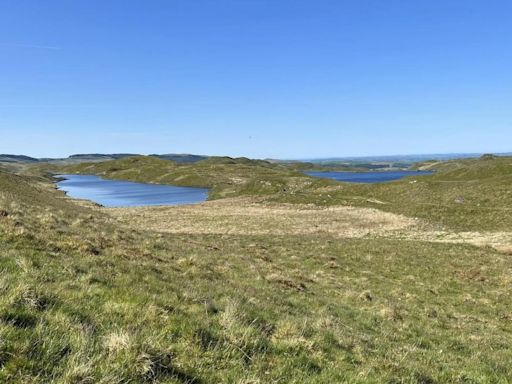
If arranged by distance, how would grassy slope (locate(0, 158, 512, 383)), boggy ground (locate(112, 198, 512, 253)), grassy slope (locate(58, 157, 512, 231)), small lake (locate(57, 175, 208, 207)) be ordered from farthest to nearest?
small lake (locate(57, 175, 208, 207))
grassy slope (locate(58, 157, 512, 231))
boggy ground (locate(112, 198, 512, 253))
grassy slope (locate(0, 158, 512, 383))

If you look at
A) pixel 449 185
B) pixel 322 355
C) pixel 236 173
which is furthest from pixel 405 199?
pixel 236 173

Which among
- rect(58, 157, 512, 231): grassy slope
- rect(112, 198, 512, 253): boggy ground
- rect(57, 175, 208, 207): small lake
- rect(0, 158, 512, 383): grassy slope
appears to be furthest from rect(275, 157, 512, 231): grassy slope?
rect(57, 175, 208, 207): small lake

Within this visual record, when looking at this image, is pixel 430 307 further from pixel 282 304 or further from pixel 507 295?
pixel 282 304

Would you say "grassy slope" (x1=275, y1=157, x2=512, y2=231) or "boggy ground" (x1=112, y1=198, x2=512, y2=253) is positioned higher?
Answer: "grassy slope" (x1=275, y1=157, x2=512, y2=231)

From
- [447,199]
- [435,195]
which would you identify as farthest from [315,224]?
[435,195]

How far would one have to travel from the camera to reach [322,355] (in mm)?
8406

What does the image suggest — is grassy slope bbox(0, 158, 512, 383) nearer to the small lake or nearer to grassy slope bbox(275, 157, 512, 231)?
grassy slope bbox(275, 157, 512, 231)

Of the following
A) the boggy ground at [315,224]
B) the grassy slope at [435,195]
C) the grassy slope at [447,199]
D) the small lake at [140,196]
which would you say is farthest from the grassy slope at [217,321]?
the small lake at [140,196]

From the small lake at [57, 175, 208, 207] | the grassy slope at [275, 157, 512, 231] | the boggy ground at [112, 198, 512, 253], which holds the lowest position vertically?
the small lake at [57, 175, 208, 207]

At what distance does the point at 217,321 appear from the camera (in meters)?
9.22

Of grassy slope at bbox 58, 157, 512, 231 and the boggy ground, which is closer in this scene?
the boggy ground

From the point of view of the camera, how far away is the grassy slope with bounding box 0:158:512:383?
20.0 feet

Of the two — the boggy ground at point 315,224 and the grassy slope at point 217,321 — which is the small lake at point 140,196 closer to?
the boggy ground at point 315,224

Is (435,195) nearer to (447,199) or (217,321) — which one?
(447,199)
